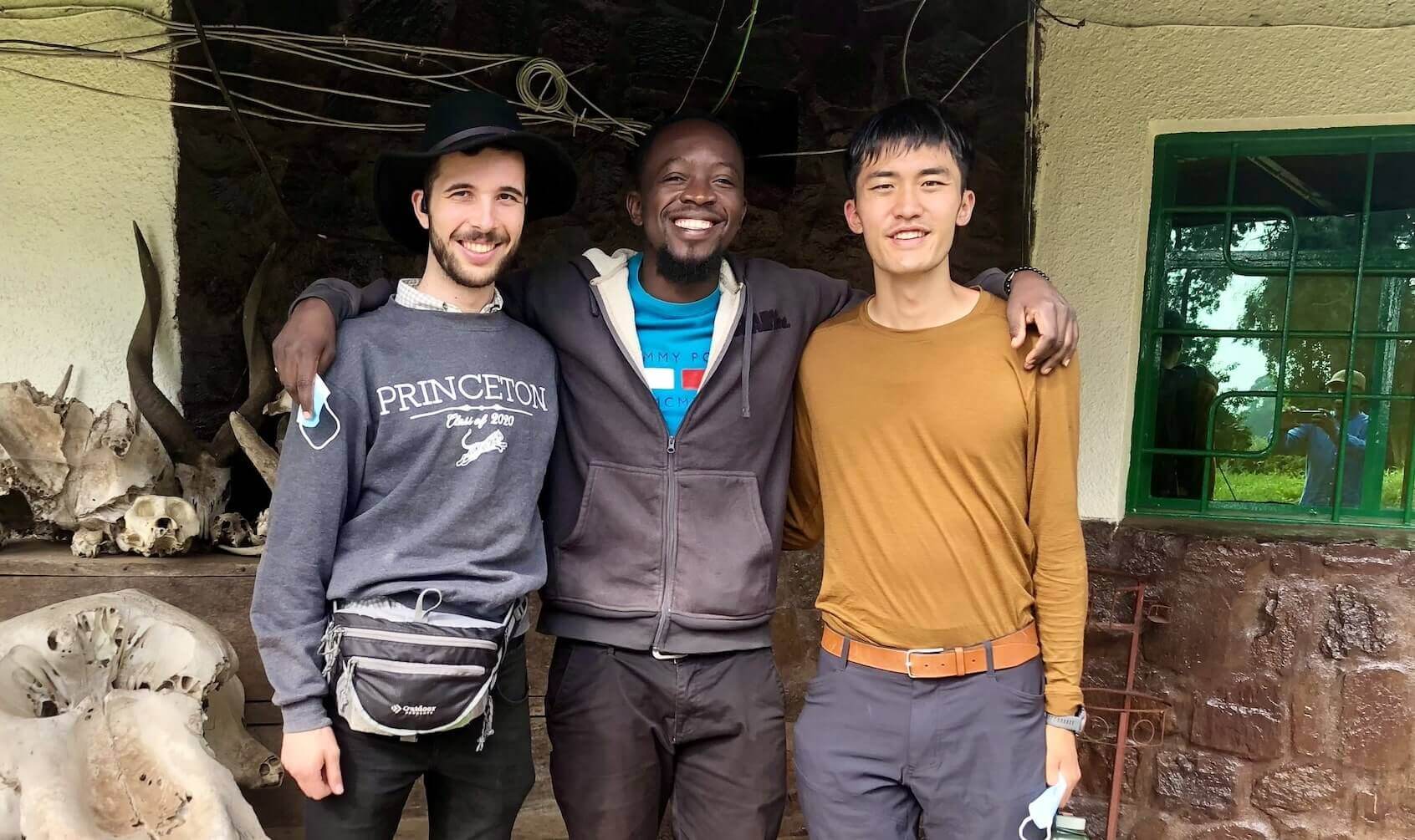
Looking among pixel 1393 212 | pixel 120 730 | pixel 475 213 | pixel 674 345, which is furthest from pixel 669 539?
pixel 1393 212

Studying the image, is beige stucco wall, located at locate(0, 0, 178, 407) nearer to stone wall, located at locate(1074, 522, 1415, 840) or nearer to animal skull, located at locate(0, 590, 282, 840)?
animal skull, located at locate(0, 590, 282, 840)

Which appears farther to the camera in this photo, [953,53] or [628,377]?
[953,53]

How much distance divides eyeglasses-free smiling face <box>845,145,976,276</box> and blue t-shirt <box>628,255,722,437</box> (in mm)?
418

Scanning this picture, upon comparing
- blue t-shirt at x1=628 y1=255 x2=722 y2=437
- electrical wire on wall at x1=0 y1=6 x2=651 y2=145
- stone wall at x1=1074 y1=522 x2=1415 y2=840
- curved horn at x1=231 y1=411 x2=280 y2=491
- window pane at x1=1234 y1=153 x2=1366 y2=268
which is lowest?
stone wall at x1=1074 y1=522 x2=1415 y2=840

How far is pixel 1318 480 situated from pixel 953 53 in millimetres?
1920

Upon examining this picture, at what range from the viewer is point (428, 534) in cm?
178

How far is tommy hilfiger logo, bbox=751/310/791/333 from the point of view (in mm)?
2123

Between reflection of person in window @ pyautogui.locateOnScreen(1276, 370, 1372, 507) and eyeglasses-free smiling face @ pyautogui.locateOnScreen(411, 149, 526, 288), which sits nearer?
eyeglasses-free smiling face @ pyautogui.locateOnScreen(411, 149, 526, 288)

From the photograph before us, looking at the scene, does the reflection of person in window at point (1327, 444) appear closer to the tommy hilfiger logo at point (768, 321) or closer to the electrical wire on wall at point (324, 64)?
the tommy hilfiger logo at point (768, 321)

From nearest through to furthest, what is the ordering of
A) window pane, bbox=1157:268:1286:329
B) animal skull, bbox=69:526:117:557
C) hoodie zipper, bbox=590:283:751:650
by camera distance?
hoodie zipper, bbox=590:283:751:650
animal skull, bbox=69:526:117:557
window pane, bbox=1157:268:1286:329

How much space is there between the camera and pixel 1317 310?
10.1 ft

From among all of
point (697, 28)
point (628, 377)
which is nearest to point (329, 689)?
point (628, 377)

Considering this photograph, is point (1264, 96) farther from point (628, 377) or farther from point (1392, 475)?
point (628, 377)

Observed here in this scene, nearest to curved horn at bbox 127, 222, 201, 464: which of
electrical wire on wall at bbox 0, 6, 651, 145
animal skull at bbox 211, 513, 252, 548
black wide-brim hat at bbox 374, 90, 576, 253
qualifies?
animal skull at bbox 211, 513, 252, 548
